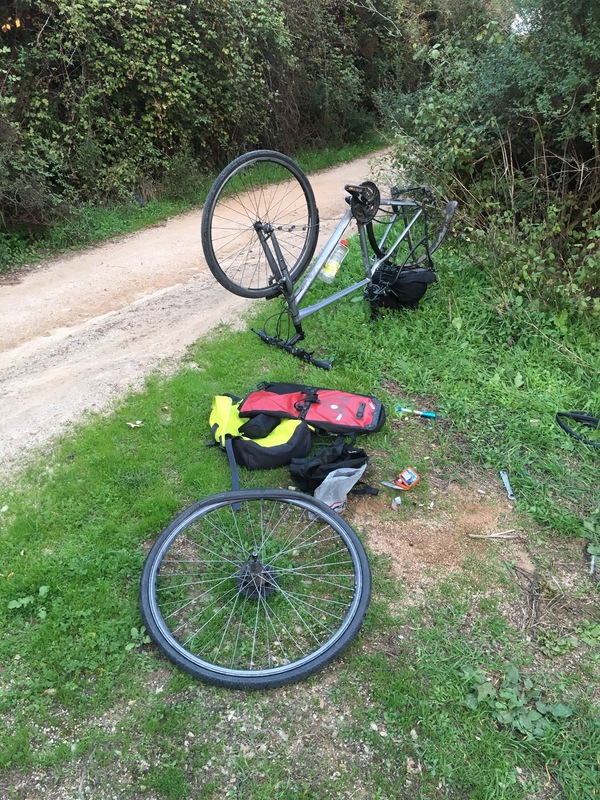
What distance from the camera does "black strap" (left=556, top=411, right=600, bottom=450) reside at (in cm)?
352

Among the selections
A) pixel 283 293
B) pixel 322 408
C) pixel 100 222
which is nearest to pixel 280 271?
pixel 283 293

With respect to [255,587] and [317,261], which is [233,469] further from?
[317,261]

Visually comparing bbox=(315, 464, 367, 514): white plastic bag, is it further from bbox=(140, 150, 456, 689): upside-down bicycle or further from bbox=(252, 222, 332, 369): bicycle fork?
bbox=(252, 222, 332, 369): bicycle fork


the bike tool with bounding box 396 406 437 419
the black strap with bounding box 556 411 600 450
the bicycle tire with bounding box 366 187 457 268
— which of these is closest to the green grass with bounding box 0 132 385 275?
the bicycle tire with bounding box 366 187 457 268

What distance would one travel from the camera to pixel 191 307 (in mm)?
5324

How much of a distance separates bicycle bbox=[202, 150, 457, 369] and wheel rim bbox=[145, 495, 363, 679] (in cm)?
178

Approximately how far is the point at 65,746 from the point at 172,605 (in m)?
0.66

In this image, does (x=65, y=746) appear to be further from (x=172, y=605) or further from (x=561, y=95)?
(x=561, y=95)

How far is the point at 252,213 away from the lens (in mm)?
5305

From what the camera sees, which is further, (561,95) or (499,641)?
(561,95)

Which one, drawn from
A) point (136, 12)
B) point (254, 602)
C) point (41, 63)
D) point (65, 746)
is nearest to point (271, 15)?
point (136, 12)

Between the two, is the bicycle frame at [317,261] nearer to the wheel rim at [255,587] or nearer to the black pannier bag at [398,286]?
the black pannier bag at [398,286]

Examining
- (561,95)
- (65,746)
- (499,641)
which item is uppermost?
(561,95)

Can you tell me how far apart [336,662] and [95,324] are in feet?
13.0
